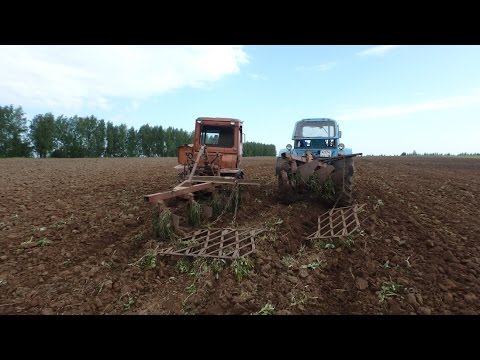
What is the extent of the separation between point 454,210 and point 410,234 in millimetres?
2537

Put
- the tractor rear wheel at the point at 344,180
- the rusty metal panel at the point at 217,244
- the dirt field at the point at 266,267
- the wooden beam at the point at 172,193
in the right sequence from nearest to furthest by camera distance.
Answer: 1. the dirt field at the point at 266,267
2. the rusty metal panel at the point at 217,244
3. the wooden beam at the point at 172,193
4. the tractor rear wheel at the point at 344,180

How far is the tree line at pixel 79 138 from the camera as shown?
48.2 metres

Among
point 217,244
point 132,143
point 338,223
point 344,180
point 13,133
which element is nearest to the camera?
point 217,244

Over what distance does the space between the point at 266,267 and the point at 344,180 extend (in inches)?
144

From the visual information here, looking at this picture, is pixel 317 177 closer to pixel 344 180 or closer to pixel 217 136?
pixel 344 180

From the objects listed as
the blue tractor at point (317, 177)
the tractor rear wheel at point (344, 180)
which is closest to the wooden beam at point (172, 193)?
the blue tractor at point (317, 177)

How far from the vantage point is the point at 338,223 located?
21.3ft

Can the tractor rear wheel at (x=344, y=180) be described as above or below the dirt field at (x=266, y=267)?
above

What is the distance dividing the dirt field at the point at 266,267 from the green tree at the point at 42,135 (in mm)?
48608

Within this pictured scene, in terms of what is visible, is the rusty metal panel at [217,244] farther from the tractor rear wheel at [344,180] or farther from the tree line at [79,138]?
the tree line at [79,138]

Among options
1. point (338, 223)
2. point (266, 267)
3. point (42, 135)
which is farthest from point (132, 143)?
point (266, 267)

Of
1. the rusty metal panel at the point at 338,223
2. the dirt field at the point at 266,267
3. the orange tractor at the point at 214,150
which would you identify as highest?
the orange tractor at the point at 214,150

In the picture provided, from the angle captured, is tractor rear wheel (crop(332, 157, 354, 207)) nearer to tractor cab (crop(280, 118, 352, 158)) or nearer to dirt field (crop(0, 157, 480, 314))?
dirt field (crop(0, 157, 480, 314))
